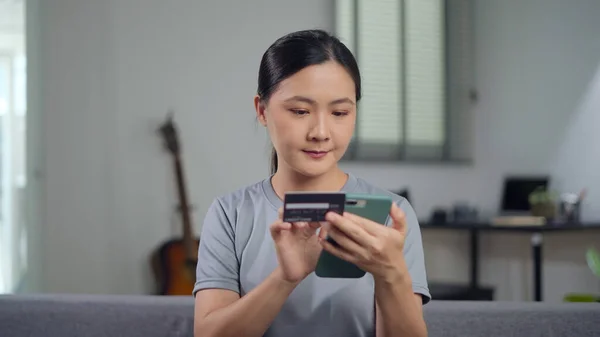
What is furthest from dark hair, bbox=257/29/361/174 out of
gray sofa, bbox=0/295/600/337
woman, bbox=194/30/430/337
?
gray sofa, bbox=0/295/600/337

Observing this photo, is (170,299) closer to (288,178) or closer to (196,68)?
(288,178)

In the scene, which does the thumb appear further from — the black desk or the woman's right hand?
the black desk

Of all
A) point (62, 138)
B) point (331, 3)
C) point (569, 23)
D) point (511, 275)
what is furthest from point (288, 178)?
point (569, 23)

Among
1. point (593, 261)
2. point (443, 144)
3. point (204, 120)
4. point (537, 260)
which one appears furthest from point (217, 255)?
point (443, 144)

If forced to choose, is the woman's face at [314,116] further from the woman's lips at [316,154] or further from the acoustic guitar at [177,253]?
the acoustic guitar at [177,253]

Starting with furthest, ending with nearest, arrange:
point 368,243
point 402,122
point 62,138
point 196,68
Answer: point 402,122, point 196,68, point 62,138, point 368,243

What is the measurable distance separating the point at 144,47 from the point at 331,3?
44.3 inches

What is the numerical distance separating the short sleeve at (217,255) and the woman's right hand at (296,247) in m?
0.16

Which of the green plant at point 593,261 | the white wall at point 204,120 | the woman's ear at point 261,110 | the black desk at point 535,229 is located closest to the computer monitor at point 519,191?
the white wall at point 204,120

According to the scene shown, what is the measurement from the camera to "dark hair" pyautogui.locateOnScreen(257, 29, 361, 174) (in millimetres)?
1037

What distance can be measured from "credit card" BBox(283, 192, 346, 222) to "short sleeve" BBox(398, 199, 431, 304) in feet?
0.74

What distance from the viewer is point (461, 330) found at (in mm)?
1340

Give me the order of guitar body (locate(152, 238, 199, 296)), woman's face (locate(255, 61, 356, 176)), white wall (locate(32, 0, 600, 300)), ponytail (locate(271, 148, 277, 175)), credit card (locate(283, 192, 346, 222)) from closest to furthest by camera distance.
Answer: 1. credit card (locate(283, 192, 346, 222))
2. woman's face (locate(255, 61, 356, 176))
3. ponytail (locate(271, 148, 277, 175))
4. guitar body (locate(152, 238, 199, 296))
5. white wall (locate(32, 0, 600, 300))

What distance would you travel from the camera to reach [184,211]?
144 inches
